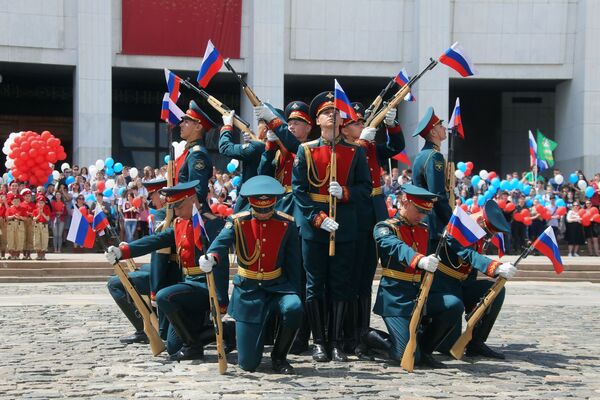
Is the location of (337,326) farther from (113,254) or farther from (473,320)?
(113,254)

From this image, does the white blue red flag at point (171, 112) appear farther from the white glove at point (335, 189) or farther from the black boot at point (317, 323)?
the black boot at point (317, 323)

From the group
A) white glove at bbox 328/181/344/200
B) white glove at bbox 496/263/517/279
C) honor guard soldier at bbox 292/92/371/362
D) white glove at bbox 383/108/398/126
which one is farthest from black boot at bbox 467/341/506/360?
white glove at bbox 383/108/398/126

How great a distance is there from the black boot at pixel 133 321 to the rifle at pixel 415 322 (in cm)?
279

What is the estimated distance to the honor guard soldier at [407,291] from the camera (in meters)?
8.52

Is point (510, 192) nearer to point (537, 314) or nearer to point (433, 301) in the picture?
point (537, 314)

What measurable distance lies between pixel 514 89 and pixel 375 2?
319 inches

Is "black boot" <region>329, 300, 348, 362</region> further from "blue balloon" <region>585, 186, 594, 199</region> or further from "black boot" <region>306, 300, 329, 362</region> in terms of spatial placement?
"blue balloon" <region>585, 186, 594, 199</region>

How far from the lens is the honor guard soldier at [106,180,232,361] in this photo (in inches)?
336

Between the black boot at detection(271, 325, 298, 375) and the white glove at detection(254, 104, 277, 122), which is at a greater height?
the white glove at detection(254, 104, 277, 122)

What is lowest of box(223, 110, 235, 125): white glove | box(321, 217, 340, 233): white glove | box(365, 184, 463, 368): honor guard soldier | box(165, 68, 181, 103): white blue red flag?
box(365, 184, 463, 368): honor guard soldier

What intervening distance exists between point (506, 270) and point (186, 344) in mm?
2799

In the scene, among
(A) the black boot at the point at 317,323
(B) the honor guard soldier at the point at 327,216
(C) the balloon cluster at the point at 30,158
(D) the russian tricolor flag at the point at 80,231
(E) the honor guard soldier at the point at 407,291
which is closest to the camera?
(E) the honor guard soldier at the point at 407,291

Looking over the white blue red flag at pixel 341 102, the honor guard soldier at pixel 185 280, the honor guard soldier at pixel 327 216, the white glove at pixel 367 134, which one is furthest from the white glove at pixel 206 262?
the white glove at pixel 367 134

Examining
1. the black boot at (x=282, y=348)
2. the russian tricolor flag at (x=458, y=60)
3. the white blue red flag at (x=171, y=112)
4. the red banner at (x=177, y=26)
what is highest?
the red banner at (x=177, y=26)
